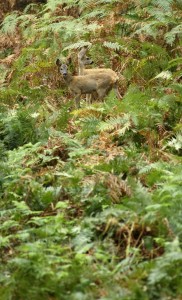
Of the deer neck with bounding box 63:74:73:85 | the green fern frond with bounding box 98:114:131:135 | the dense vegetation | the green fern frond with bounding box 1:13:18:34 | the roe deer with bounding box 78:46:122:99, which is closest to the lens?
the dense vegetation

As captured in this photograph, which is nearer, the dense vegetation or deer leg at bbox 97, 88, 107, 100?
the dense vegetation

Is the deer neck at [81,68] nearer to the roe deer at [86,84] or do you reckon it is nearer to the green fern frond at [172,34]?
the roe deer at [86,84]

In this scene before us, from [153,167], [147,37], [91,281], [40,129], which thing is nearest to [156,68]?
[147,37]

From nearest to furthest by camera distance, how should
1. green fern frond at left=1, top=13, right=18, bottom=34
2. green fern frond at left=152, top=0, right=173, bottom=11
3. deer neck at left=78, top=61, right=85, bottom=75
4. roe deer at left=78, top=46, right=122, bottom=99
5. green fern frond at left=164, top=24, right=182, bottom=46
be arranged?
roe deer at left=78, top=46, right=122, bottom=99, deer neck at left=78, top=61, right=85, bottom=75, green fern frond at left=164, top=24, right=182, bottom=46, green fern frond at left=152, top=0, right=173, bottom=11, green fern frond at left=1, top=13, right=18, bottom=34

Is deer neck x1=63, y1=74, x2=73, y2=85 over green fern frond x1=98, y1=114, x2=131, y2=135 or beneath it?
beneath

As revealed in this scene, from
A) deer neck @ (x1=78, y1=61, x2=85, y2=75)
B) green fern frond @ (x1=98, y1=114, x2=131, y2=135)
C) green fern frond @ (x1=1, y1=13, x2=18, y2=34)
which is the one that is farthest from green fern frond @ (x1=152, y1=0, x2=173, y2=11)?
green fern frond @ (x1=98, y1=114, x2=131, y2=135)

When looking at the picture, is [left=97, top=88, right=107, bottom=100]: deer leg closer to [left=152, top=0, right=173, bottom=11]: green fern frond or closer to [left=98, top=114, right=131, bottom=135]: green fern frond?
[left=98, top=114, right=131, bottom=135]: green fern frond

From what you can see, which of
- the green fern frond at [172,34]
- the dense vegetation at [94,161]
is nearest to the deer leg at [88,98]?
the dense vegetation at [94,161]

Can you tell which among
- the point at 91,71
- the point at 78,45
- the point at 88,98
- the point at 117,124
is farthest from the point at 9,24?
the point at 117,124

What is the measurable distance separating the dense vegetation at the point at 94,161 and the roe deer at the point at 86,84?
30 cm

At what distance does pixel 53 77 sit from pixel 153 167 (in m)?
4.72

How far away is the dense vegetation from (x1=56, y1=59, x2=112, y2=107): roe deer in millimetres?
298

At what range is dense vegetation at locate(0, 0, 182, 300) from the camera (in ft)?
19.4

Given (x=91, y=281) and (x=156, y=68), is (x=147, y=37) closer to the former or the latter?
(x=156, y=68)
